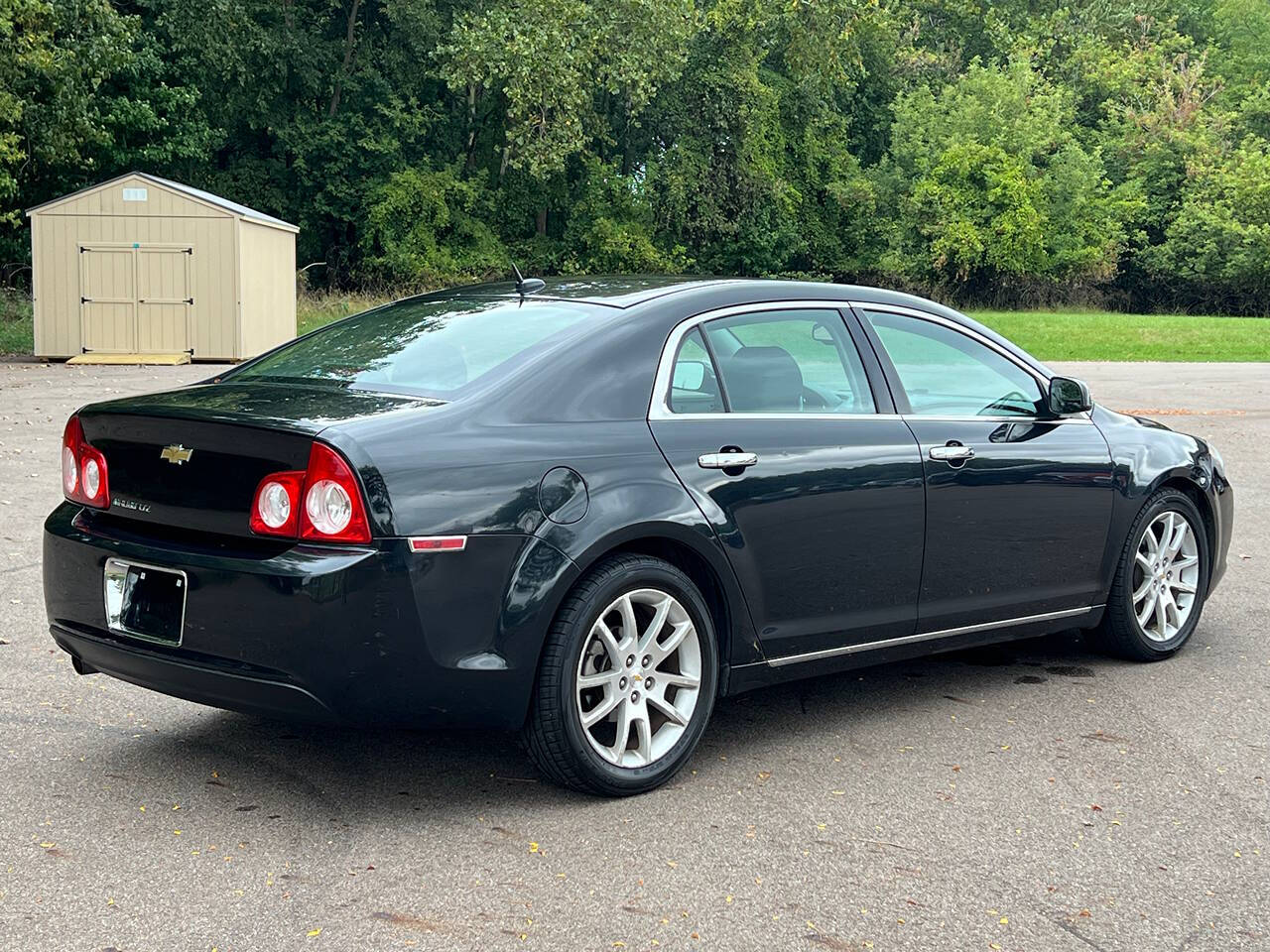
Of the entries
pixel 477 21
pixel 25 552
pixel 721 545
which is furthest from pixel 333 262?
pixel 721 545

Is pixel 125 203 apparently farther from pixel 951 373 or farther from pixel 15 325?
pixel 951 373

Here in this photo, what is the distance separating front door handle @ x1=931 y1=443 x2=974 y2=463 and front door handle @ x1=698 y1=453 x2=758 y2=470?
0.86m

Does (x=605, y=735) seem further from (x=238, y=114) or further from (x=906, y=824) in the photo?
(x=238, y=114)

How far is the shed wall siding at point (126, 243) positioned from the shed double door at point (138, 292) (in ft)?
0.38

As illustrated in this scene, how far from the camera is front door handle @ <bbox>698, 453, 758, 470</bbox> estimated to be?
4680 mm

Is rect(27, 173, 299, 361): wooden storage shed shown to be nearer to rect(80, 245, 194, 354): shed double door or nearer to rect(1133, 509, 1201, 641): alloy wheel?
rect(80, 245, 194, 354): shed double door

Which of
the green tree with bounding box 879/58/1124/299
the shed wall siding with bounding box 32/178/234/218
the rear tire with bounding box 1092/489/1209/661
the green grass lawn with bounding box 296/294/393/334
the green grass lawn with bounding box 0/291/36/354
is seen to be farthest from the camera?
the green tree with bounding box 879/58/1124/299

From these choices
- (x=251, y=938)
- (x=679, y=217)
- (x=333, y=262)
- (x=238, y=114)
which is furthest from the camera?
(x=679, y=217)

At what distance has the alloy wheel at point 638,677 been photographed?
14.6ft

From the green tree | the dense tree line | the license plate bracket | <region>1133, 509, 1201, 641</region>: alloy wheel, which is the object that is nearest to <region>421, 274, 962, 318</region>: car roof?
<region>1133, 509, 1201, 641</region>: alloy wheel

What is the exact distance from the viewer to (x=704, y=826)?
14.0 ft

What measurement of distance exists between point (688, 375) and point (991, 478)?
1.36m

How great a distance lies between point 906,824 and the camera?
4.29 m

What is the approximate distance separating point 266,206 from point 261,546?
47.3 m
